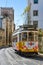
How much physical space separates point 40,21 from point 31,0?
18.0ft

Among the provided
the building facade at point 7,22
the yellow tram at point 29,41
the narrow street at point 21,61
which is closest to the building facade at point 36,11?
the yellow tram at point 29,41

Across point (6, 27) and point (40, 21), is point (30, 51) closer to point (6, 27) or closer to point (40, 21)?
point (40, 21)

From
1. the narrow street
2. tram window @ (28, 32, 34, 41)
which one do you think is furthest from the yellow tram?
the narrow street

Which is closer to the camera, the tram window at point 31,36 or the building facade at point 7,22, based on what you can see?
the tram window at point 31,36

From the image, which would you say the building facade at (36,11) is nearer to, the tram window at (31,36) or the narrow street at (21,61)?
the tram window at (31,36)

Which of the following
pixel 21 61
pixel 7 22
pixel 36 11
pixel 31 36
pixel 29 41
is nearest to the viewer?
pixel 21 61

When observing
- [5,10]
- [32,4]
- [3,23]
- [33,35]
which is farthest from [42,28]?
[5,10]

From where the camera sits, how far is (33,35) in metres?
32.7

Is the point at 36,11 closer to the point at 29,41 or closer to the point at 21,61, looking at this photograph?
the point at 29,41

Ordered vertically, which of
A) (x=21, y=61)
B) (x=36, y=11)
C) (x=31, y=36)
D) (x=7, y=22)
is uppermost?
(x=36, y=11)

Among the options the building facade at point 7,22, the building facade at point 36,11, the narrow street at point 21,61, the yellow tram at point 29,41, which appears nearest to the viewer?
the narrow street at point 21,61

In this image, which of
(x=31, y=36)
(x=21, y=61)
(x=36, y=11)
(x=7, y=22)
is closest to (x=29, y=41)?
(x=31, y=36)

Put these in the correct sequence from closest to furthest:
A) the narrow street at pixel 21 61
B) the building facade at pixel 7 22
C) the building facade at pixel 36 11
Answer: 1. the narrow street at pixel 21 61
2. the building facade at pixel 36 11
3. the building facade at pixel 7 22

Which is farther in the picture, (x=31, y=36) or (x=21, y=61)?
(x=31, y=36)
